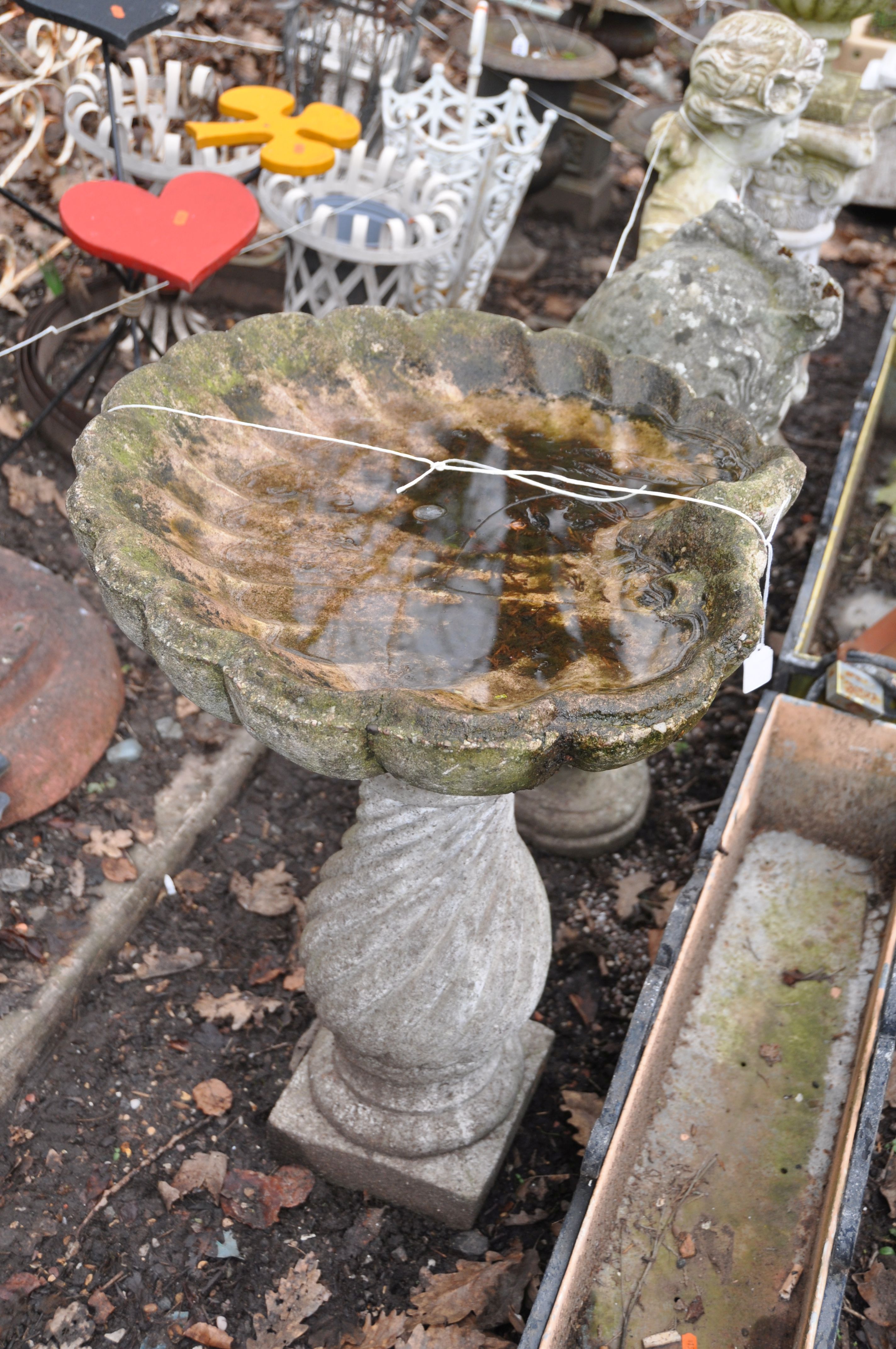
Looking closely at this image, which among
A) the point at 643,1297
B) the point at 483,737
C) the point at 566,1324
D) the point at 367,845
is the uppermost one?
the point at 483,737

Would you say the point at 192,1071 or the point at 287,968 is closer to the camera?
the point at 192,1071

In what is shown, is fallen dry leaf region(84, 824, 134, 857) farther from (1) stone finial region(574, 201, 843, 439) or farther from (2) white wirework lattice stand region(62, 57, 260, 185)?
(2) white wirework lattice stand region(62, 57, 260, 185)

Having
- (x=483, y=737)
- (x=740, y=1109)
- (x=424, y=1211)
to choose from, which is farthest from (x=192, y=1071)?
(x=483, y=737)

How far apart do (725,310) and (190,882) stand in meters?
2.53

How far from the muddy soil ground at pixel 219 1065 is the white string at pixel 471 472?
5.58 ft

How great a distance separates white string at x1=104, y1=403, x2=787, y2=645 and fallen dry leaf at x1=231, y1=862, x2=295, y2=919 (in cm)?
182

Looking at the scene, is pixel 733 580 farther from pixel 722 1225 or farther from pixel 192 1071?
pixel 192 1071

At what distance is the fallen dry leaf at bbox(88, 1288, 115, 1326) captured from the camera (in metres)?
2.60

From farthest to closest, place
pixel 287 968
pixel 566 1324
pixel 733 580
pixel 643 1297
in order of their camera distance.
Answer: pixel 287 968
pixel 643 1297
pixel 566 1324
pixel 733 580

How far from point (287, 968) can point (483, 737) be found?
2.13 metres

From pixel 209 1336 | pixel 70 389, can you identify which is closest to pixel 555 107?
pixel 70 389

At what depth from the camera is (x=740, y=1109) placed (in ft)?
10.1

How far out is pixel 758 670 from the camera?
2.15 metres

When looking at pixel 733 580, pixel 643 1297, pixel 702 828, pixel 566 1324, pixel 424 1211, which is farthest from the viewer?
pixel 702 828
